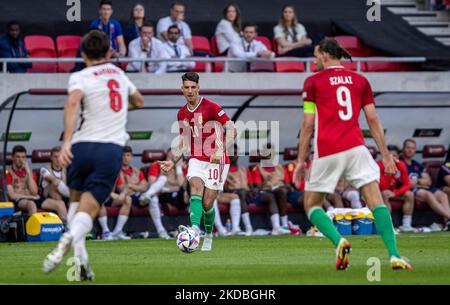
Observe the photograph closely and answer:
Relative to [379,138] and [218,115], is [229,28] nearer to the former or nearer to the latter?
[218,115]

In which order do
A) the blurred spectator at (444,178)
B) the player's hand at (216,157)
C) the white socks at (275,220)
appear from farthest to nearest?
1. the blurred spectator at (444,178)
2. the white socks at (275,220)
3. the player's hand at (216,157)

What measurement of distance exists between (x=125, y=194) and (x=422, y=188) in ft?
19.5

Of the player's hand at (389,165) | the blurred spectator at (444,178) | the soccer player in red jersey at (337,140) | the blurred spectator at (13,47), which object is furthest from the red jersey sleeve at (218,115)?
the blurred spectator at (444,178)

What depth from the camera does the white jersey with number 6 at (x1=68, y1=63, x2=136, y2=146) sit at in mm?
10828

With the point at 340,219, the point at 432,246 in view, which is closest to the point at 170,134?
the point at 340,219

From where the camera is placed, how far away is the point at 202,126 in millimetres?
16266

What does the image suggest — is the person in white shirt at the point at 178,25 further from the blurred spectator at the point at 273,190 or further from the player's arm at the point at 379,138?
the player's arm at the point at 379,138

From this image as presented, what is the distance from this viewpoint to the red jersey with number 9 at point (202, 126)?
16.2 m

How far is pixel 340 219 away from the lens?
845 inches

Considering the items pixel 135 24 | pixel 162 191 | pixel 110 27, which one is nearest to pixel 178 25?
pixel 135 24

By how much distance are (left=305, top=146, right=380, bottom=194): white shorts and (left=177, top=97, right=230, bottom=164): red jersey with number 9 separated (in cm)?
430

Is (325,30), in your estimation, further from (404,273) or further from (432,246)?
(404,273)

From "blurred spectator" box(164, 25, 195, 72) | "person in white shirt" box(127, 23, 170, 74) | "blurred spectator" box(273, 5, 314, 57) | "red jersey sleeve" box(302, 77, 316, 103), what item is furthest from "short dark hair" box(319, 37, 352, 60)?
"blurred spectator" box(273, 5, 314, 57)

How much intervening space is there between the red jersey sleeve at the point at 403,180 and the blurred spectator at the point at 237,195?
285cm
